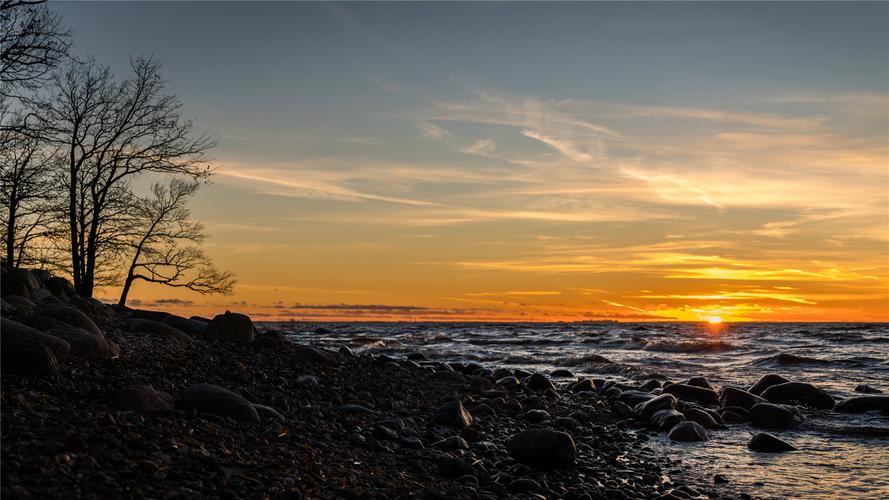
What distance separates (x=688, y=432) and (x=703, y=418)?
4.51ft

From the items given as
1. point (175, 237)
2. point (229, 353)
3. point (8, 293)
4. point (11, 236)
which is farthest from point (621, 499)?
point (11, 236)

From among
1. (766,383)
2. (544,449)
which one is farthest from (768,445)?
(766,383)

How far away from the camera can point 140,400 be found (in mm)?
7168

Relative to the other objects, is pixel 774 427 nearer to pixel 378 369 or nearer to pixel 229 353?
pixel 378 369

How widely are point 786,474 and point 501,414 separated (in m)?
5.15

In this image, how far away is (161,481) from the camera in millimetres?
5023

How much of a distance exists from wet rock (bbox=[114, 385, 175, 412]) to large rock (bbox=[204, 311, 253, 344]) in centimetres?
772

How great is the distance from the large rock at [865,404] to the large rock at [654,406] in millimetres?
3754

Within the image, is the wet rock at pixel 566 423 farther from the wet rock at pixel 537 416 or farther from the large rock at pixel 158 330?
the large rock at pixel 158 330

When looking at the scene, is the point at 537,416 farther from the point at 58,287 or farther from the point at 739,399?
the point at 58,287

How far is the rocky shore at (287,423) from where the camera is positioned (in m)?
5.36

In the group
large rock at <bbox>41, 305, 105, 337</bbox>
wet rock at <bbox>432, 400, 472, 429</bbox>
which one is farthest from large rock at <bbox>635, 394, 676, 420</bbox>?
large rock at <bbox>41, 305, 105, 337</bbox>

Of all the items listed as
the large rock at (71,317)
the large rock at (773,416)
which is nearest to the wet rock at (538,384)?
the large rock at (773,416)

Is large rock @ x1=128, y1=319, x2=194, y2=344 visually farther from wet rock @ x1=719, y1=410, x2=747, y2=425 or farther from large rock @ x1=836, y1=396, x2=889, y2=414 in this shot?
large rock @ x1=836, y1=396, x2=889, y2=414
